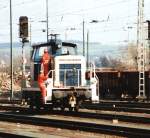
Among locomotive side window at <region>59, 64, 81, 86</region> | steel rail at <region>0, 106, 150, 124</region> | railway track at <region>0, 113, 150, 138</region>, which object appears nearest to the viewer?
railway track at <region>0, 113, 150, 138</region>

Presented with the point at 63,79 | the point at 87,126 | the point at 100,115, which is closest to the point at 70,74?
the point at 63,79

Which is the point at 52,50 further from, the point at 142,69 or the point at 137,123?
the point at 142,69

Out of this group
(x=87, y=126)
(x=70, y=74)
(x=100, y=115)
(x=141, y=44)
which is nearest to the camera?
(x=87, y=126)

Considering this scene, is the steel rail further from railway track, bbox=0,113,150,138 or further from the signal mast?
the signal mast

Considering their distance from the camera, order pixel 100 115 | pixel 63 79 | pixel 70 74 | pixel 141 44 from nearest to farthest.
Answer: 1. pixel 100 115
2. pixel 63 79
3. pixel 70 74
4. pixel 141 44

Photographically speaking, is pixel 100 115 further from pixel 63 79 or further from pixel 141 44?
pixel 141 44

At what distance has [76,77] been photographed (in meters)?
24.1

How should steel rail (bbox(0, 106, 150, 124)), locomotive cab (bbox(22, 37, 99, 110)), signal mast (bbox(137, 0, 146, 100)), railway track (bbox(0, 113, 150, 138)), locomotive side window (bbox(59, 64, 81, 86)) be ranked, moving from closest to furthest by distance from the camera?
1. railway track (bbox(0, 113, 150, 138))
2. steel rail (bbox(0, 106, 150, 124))
3. locomotive cab (bbox(22, 37, 99, 110))
4. locomotive side window (bbox(59, 64, 81, 86))
5. signal mast (bbox(137, 0, 146, 100))

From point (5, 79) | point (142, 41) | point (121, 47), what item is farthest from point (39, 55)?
point (121, 47)

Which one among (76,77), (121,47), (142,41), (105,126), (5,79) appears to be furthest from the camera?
(121,47)

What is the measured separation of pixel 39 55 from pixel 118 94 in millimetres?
22609

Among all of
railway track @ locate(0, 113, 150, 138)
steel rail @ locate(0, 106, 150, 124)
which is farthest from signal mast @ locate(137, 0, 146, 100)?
railway track @ locate(0, 113, 150, 138)

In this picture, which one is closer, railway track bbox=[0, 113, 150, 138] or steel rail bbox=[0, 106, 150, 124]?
railway track bbox=[0, 113, 150, 138]

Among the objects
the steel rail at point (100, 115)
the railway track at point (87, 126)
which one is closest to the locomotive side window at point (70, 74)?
the steel rail at point (100, 115)
